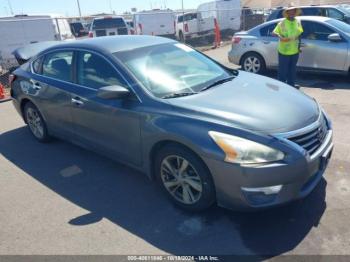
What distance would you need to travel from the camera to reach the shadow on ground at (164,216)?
3.06m

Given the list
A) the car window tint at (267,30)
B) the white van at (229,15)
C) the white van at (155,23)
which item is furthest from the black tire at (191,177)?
the white van at (229,15)

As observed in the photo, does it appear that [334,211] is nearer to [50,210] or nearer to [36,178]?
[50,210]

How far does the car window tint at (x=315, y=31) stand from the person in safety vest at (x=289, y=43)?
3.14 ft

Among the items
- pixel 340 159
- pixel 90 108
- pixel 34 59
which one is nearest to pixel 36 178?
pixel 90 108

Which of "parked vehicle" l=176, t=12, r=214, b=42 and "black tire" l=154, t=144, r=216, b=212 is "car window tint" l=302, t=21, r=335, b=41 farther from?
"parked vehicle" l=176, t=12, r=214, b=42

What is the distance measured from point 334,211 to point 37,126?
439 centimetres

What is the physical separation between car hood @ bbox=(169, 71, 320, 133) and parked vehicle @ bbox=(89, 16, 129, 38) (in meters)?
11.2

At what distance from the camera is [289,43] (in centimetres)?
739

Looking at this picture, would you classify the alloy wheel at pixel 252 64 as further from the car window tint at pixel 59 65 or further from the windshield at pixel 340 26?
the car window tint at pixel 59 65

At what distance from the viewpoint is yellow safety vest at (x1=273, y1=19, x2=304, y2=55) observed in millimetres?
7320

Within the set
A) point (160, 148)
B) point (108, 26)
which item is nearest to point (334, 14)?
point (108, 26)

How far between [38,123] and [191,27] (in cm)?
1654

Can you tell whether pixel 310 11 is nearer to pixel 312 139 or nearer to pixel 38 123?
pixel 38 123

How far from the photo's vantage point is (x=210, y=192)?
10.6 ft
